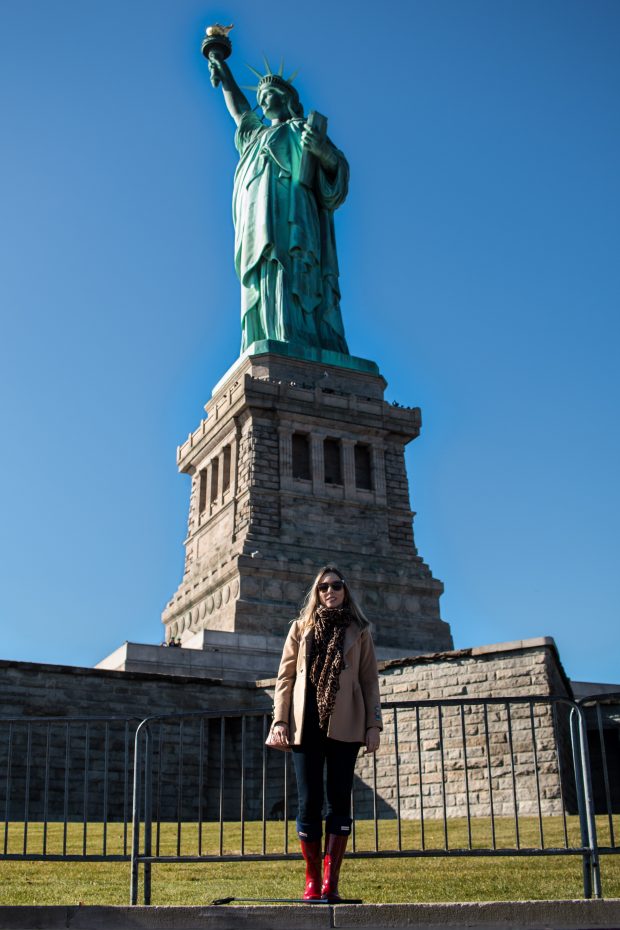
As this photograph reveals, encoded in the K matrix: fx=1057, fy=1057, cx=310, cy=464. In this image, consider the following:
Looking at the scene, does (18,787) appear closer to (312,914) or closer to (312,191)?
(312,914)

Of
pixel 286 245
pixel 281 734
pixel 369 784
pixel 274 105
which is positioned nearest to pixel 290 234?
pixel 286 245

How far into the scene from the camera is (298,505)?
32.2 m

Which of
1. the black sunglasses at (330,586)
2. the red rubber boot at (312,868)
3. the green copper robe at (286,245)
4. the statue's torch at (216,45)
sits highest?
the statue's torch at (216,45)

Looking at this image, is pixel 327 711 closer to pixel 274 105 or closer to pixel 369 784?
pixel 369 784

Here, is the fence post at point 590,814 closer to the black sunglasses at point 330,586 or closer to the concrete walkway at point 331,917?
the concrete walkway at point 331,917

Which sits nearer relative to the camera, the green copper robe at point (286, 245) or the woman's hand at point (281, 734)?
the woman's hand at point (281, 734)

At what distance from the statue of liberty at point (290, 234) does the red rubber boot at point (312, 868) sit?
96.6 feet

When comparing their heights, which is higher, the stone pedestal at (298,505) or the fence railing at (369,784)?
Answer: the stone pedestal at (298,505)

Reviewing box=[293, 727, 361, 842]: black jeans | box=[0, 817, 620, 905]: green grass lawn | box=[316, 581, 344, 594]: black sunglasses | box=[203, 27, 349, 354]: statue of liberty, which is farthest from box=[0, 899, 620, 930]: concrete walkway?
box=[203, 27, 349, 354]: statue of liberty

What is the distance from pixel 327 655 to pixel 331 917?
5.41 ft

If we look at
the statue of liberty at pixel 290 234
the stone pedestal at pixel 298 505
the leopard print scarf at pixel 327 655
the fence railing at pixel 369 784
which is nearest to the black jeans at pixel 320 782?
the leopard print scarf at pixel 327 655

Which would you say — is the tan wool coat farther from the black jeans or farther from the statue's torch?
the statue's torch

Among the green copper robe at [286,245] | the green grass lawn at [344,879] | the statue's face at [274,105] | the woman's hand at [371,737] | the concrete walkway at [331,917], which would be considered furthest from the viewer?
the statue's face at [274,105]

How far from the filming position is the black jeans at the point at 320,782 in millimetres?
6742
